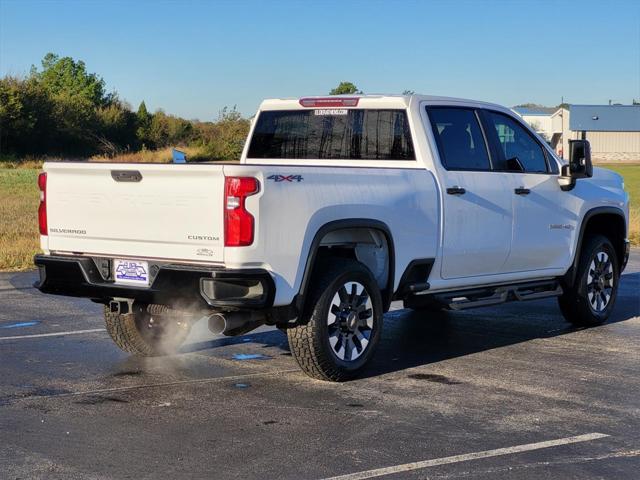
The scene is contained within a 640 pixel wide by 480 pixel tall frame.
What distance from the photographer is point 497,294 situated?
888 cm

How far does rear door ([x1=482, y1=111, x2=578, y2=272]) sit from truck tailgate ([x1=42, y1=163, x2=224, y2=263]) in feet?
10.4

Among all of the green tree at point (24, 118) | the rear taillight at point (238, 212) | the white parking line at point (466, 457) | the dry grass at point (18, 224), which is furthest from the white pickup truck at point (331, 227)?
the green tree at point (24, 118)

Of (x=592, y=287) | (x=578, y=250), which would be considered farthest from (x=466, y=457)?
(x=592, y=287)

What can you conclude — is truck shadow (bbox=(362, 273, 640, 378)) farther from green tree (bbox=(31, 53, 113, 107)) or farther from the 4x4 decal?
green tree (bbox=(31, 53, 113, 107))

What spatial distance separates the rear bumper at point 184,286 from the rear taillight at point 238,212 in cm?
20

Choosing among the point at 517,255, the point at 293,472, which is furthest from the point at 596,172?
the point at 293,472

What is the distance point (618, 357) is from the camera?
8.49 m

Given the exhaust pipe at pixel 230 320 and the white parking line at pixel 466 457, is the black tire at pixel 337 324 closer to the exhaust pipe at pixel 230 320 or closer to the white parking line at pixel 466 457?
the exhaust pipe at pixel 230 320

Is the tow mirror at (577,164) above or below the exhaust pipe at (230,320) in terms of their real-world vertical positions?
above

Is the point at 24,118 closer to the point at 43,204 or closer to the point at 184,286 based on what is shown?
the point at 43,204

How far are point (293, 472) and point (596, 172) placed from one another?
5862 mm

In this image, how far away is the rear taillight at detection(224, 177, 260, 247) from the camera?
21.3 ft

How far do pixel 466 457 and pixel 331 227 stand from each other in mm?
→ 2098

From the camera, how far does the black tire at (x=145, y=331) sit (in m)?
8.08
